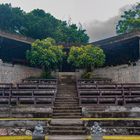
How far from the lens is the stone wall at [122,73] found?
35213 mm

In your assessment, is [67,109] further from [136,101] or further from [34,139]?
[34,139]

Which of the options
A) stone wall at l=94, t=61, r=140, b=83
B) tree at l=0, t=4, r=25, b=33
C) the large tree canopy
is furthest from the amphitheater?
tree at l=0, t=4, r=25, b=33

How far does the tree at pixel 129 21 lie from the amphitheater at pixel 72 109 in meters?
12.8

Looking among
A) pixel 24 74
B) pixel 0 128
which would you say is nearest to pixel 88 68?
pixel 24 74

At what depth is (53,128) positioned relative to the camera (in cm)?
2150

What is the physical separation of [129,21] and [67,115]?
28.6 metres

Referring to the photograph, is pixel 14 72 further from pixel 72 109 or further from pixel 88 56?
pixel 72 109

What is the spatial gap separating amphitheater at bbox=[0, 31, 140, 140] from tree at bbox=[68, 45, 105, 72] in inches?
89.9

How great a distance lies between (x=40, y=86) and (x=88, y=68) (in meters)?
10.7

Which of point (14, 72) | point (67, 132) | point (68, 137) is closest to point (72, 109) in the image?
point (67, 132)

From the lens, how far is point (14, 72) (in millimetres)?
38156

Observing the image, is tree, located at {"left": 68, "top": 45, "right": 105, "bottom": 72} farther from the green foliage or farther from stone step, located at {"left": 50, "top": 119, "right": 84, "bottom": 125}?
stone step, located at {"left": 50, "top": 119, "right": 84, "bottom": 125}

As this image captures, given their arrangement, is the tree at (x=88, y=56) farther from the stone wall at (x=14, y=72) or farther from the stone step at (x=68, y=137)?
the stone step at (x=68, y=137)

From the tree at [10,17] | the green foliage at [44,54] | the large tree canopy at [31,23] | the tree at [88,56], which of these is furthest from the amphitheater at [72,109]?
the tree at [10,17]
